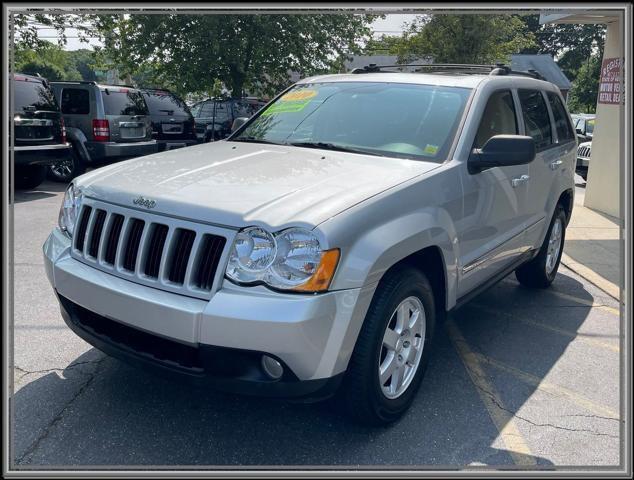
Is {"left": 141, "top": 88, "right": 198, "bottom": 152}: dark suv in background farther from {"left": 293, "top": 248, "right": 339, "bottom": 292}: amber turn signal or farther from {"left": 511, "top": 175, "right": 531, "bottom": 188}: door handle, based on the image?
{"left": 293, "top": 248, "right": 339, "bottom": 292}: amber turn signal

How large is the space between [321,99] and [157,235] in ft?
6.47

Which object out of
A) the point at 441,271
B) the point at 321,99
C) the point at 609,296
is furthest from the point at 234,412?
the point at 609,296

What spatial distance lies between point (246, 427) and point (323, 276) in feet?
3.47

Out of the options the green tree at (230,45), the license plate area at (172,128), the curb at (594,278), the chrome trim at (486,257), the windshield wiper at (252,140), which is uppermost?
the green tree at (230,45)

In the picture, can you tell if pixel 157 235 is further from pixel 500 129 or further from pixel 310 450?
pixel 500 129

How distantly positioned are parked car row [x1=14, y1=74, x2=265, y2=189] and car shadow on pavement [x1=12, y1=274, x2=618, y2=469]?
270 inches

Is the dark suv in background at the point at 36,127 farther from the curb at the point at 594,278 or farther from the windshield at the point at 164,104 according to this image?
A: the curb at the point at 594,278

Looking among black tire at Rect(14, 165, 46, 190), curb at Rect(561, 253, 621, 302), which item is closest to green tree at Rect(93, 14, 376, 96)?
black tire at Rect(14, 165, 46, 190)

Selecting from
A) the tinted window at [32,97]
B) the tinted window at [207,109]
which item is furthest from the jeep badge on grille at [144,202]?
the tinted window at [207,109]

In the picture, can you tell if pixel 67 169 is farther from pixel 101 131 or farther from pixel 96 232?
pixel 96 232

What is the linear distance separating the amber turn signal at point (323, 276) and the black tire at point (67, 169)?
10.3 meters

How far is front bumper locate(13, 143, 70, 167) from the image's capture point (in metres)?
9.49

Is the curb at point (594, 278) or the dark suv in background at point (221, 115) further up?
the dark suv in background at point (221, 115)

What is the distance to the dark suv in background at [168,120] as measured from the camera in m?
13.3
